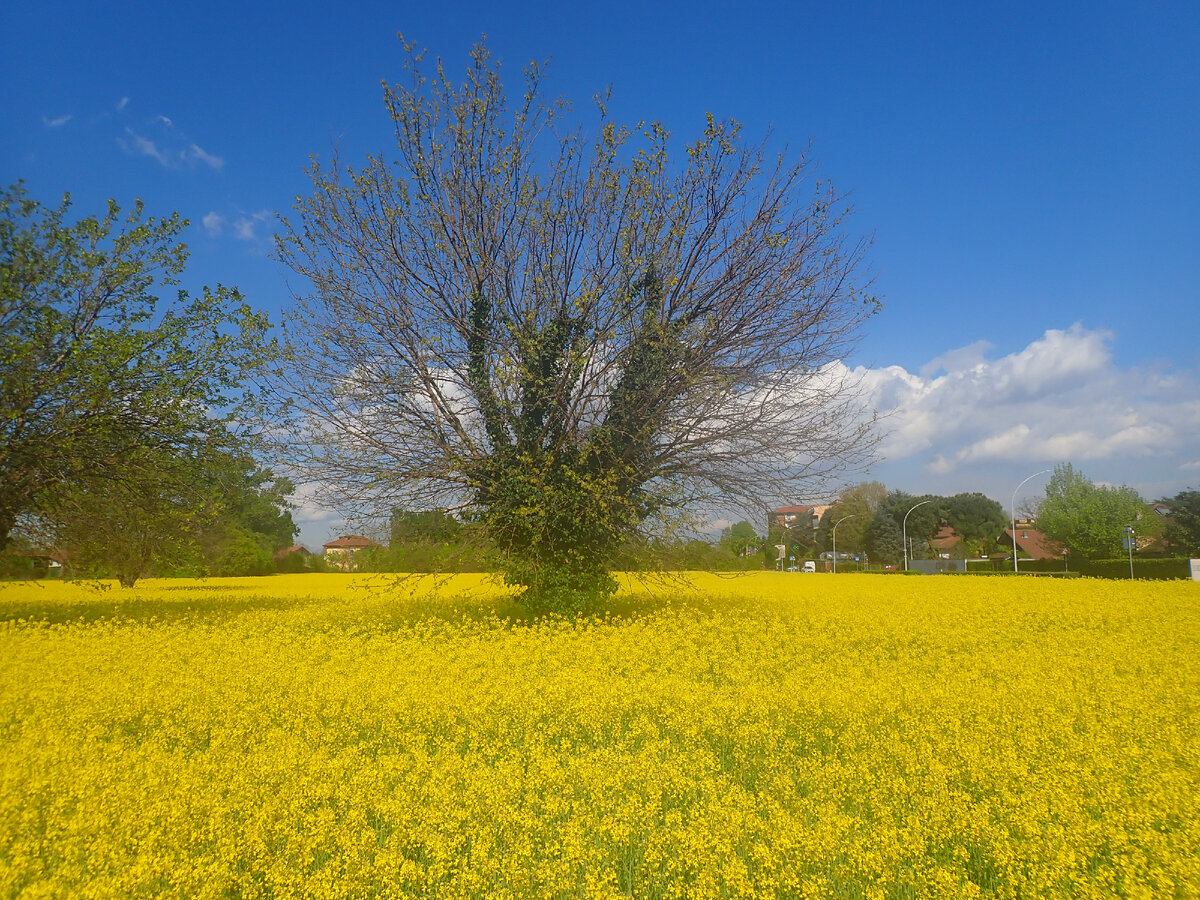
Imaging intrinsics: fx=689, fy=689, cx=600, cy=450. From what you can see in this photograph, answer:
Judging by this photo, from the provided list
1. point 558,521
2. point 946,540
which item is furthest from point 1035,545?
point 558,521

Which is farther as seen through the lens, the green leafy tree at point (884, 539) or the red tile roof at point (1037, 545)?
the green leafy tree at point (884, 539)

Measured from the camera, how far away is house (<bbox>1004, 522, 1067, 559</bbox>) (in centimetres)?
7050

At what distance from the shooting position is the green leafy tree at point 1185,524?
55875 mm

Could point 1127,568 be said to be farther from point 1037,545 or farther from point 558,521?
point 558,521

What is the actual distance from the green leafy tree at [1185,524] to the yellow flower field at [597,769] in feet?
198

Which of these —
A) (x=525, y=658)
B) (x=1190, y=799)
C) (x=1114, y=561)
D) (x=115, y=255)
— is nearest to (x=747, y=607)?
(x=525, y=658)

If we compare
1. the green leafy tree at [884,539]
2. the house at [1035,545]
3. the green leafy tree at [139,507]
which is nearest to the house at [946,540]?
the house at [1035,545]

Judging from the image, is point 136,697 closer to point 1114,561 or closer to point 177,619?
point 177,619

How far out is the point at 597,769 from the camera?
4.59m

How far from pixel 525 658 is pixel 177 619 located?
9691 millimetres

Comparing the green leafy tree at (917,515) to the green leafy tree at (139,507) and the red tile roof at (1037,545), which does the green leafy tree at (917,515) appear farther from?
the green leafy tree at (139,507)

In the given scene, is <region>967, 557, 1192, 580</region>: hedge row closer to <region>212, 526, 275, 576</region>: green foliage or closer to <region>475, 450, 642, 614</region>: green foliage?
<region>475, 450, 642, 614</region>: green foliage

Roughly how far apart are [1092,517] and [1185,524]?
640cm

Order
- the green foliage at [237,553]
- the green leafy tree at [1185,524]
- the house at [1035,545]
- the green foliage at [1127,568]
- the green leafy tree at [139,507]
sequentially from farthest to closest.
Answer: the house at [1035,545], the green leafy tree at [1185,524], the green foliage at [1127,568], the green foliage at [237,553], the green leafy tree at [139,507]
